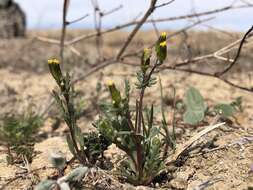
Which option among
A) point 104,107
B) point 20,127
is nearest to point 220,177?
point 104,107

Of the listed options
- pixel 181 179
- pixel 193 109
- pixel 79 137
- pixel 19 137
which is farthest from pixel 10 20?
pixel 181 179

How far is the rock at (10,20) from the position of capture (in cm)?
530

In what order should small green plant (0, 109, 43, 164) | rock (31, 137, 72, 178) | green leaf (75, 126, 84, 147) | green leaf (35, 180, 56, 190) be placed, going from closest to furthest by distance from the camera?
1. green leaf (35, 180, 56, 190)
2. green leaf (75, 126, 84, 147)
3. rock (31, 137, 72, 178)
4. small green plant (0, 109, 43, 164)

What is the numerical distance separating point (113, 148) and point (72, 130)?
435 mm

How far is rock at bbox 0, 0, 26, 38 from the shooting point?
17.4 feet

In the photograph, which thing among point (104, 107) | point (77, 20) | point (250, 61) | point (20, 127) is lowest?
point (250, 61)

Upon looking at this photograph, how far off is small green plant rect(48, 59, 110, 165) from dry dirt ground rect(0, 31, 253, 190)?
0.29ft

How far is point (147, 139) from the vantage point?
1.28 m

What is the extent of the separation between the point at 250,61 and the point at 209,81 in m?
1.42

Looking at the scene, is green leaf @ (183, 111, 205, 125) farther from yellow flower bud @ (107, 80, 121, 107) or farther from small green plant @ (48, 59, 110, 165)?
yellow flower bud @ (107, 80, 121, 107)

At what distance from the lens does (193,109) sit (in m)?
1.91

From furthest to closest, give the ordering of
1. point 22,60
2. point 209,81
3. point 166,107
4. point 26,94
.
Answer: point 22,60
point 209,81
point 26,94
point 166,107

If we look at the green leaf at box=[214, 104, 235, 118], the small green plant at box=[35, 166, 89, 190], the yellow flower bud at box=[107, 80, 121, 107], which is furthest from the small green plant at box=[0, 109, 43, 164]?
the green leaf at box=[214, 104, 235, 118]

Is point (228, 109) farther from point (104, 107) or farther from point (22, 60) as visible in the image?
point (22, 60)
